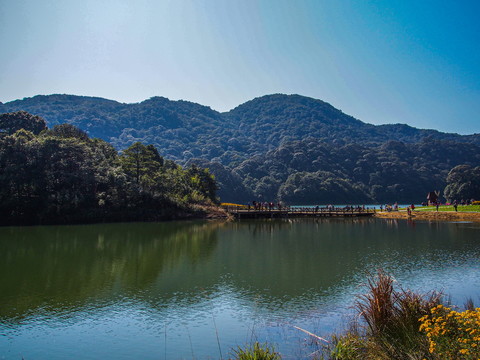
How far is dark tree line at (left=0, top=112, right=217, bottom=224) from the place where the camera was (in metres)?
48.9

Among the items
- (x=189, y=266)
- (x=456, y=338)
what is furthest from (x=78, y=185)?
(x=456, y=338)

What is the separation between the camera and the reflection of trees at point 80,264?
A: 48.4 feet

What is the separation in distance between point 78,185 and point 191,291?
43.2m

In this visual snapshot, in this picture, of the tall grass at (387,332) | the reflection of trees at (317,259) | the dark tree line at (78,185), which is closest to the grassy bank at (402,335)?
the tall grass at (387,332)

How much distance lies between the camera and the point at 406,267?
19.3 metres

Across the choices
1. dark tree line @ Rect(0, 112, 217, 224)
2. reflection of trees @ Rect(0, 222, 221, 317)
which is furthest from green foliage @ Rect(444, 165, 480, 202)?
reflection of trees @ Rect(0, 222, 221, 317)

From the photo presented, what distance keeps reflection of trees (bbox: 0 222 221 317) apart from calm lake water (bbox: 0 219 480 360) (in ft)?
0.22

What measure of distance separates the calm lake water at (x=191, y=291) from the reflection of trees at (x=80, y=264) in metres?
0.07

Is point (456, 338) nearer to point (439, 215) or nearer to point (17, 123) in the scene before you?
point (439, 215)

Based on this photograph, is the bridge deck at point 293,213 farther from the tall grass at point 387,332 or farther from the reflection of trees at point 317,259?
the tall grass at point 387,332

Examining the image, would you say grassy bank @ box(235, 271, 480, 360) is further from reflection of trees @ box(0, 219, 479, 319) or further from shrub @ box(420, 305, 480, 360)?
reflection of trees @ box(0, 219, 479, 319)

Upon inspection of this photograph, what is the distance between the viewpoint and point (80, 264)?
843 inches

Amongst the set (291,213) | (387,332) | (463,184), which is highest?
(463,184)

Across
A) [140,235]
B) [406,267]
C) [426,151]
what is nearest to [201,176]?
[140,235]
